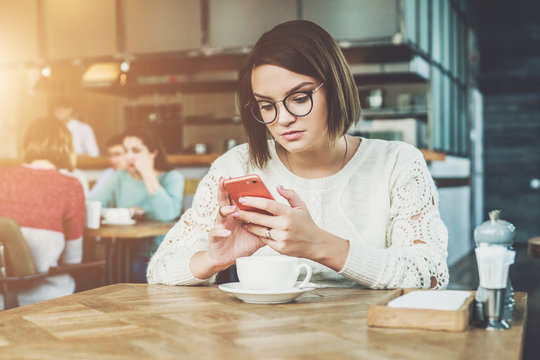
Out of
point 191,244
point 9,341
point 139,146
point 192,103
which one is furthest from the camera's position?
point 192,103

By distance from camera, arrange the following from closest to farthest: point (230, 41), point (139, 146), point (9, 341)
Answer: point (9, 341), point (139, 146), point (230, 41)

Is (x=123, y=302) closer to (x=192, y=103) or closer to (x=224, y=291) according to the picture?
(x=224, y=291)

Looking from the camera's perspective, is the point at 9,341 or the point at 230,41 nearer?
the point at 9,341

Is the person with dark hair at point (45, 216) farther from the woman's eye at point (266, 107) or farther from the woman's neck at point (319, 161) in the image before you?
the woman's eye at point (266, 107)

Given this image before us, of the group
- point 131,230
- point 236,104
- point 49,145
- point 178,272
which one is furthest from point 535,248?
point 49,145

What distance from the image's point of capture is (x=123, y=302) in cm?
128

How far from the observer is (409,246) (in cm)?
152

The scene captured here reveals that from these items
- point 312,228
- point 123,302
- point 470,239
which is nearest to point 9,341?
point 123,302

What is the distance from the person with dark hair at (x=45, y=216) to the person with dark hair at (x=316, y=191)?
1.67 meters

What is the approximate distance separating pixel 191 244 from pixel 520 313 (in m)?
0.85

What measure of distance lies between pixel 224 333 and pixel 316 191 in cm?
80

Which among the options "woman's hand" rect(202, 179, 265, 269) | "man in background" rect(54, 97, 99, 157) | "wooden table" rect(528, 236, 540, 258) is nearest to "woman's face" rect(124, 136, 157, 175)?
"wooden table" rect(528, 236, 540, 258)

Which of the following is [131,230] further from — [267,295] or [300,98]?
[267,295]

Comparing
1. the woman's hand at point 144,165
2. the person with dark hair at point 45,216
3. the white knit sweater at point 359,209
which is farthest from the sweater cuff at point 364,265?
the woman's hand at point 144,165
